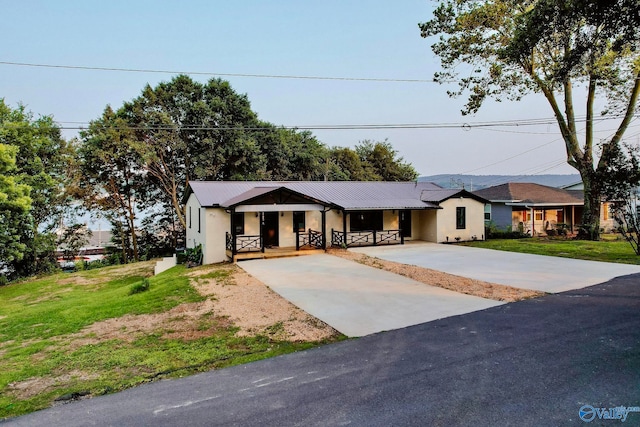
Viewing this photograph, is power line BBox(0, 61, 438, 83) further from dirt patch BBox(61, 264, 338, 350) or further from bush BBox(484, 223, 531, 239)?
bush BBox(484, 223, 531, 239)

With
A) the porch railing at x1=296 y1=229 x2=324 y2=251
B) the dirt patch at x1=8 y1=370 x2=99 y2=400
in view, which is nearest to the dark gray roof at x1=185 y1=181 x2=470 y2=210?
the porch railing at x1=296 y1=229 x2=324 y2=251

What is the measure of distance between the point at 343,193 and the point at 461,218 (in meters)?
6.98

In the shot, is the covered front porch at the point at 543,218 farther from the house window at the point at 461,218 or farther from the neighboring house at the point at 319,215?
the neighboring house at the point at 319,215

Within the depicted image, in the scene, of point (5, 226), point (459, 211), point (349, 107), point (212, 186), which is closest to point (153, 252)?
point (5, 226)

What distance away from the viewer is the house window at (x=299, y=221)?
59.4 ft

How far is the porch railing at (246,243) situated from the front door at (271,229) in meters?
1.00

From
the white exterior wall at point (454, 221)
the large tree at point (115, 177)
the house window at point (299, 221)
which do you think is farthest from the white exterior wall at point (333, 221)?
the large tree at point (115, 177)

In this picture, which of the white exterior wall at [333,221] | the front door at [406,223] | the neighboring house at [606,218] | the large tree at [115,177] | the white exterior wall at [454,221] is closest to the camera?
the white exterior wall at [333,221]

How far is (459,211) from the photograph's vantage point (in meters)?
20.4

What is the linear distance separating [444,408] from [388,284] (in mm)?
6531

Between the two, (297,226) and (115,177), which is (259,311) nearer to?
(297,226)
